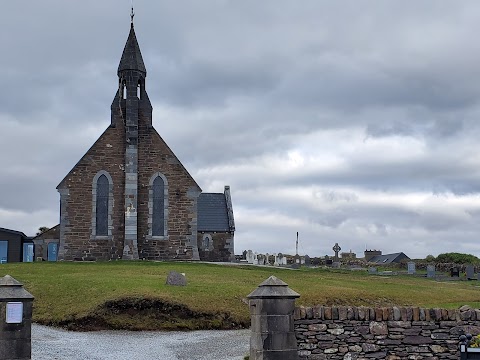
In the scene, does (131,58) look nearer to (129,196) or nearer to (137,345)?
(129,196)

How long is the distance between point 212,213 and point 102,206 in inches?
465

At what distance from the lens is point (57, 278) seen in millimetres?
26250

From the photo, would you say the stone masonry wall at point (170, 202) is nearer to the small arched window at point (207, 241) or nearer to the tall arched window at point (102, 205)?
the tall arched window at point (102, 205)

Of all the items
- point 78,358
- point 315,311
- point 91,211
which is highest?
point 91,211

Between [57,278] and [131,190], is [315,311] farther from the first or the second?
[131,190]

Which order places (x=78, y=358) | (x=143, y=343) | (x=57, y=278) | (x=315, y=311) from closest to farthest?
1. (x=315, y=311)
2. (x=78, y=358)
3. (x=143, y=343)
4. (x=57, y=278)

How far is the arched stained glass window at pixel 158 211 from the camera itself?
41562 millimetres

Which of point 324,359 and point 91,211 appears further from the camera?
point 91,211

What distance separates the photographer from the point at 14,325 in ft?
48.6

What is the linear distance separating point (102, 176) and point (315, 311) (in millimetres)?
28467

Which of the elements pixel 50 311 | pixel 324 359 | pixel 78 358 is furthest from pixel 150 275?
pixel 324 359

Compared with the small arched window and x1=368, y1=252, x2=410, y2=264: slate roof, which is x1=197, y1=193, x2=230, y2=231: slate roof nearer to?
the small arched window

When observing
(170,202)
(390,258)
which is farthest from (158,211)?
(390,258)

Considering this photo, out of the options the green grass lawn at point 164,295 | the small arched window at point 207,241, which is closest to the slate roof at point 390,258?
the small arched window at point 207,241
